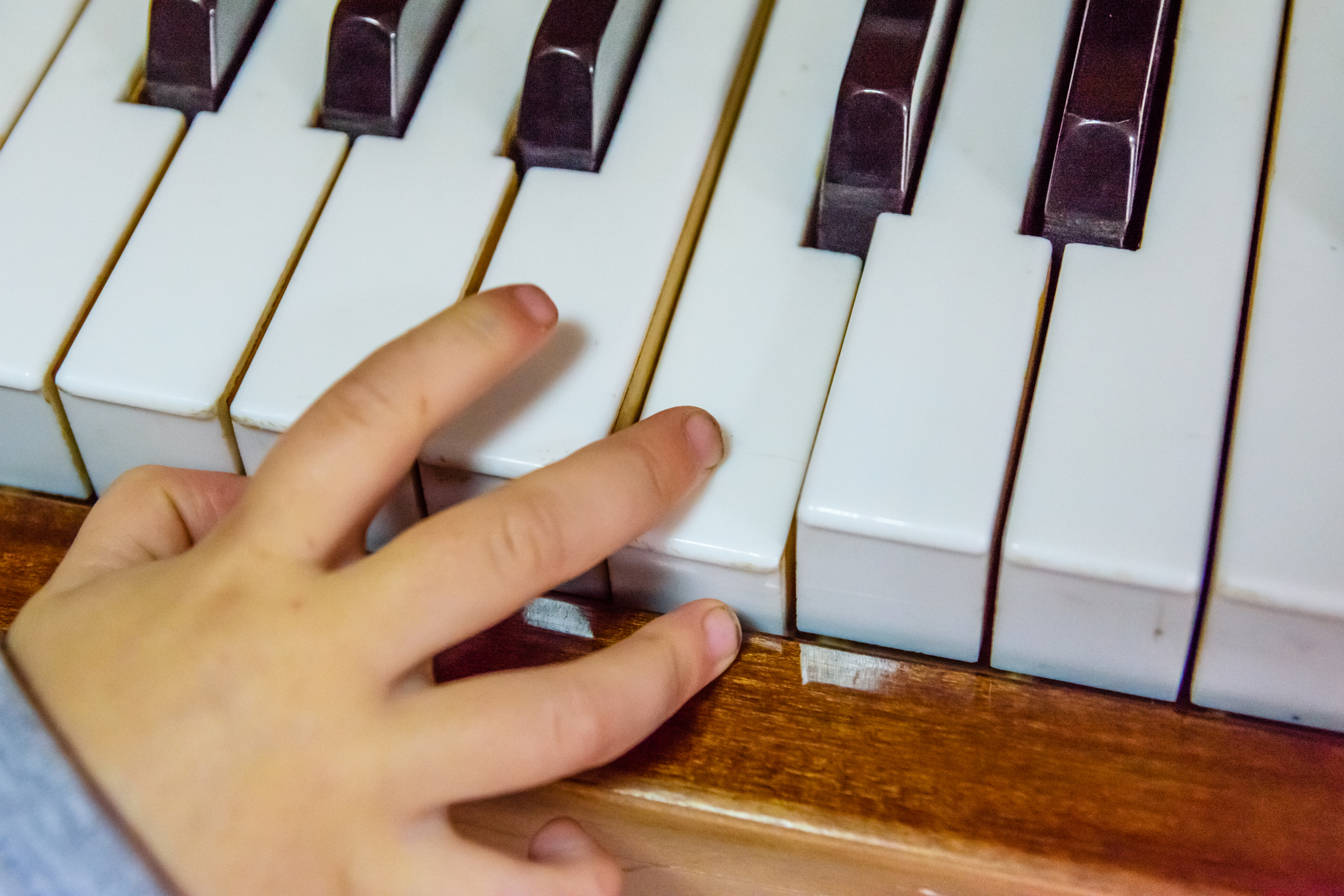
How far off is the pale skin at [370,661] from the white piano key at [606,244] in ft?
0.07

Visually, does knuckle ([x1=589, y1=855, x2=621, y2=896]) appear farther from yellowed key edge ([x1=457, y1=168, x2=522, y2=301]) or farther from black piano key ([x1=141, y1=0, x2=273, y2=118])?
black piano key ([x1=141, y1=0, x2=273, y2=118])

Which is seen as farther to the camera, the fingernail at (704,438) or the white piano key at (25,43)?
the white piano key at (25,43)

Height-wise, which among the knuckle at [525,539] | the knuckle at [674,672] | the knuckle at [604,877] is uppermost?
the knuckle at [525,539]

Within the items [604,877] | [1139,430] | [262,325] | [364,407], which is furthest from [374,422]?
[1139,430]

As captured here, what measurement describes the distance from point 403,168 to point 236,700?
278 mm

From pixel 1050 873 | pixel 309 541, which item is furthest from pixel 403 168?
pixel 1050 873

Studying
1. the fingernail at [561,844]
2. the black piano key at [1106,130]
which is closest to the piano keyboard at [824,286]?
the black piano key at [1106,130]

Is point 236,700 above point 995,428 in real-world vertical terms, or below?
below

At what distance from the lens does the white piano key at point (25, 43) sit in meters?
0.69

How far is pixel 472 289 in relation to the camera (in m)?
0.61

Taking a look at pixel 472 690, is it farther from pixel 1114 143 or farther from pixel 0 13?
pixel 0 13

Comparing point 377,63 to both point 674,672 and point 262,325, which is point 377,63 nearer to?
point 262,325

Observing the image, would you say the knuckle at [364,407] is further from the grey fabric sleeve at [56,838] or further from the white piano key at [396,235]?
the grey fabric sleeve at [56,838]

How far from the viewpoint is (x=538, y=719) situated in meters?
0.51
